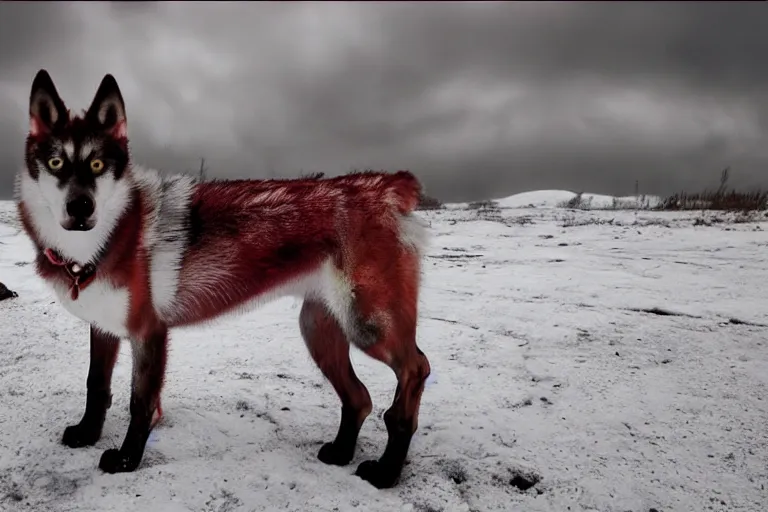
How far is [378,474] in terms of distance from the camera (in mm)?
2586

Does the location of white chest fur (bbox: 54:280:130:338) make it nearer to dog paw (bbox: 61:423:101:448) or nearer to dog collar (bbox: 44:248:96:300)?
dog collar (bbox: 44:248:96:300)

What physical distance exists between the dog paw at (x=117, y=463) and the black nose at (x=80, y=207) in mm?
1178

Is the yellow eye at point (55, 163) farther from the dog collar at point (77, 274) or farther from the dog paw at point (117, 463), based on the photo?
the dog paw at point (117, 463)

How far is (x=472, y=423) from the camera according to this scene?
3078mm

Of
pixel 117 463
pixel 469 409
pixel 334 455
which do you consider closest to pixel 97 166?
pixel 117 463

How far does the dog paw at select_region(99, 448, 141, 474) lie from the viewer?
8.25 ft

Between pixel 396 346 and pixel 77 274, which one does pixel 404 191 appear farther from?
pixel 77 274

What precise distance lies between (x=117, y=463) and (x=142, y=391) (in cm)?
35

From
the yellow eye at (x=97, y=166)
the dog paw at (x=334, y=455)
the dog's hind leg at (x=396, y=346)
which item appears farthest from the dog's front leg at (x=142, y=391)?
the dog's hind leg at (x=396, y=346)

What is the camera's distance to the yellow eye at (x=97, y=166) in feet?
7.68

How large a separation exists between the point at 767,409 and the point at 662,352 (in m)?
0.88

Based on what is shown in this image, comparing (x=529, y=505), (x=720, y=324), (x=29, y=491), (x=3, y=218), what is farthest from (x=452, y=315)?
(x=3, y=218)

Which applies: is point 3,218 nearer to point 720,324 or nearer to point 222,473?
point 222,473

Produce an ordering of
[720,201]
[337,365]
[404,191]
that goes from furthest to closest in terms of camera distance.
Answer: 1. [720,201]
2. [337,365]
3. [404,191]
